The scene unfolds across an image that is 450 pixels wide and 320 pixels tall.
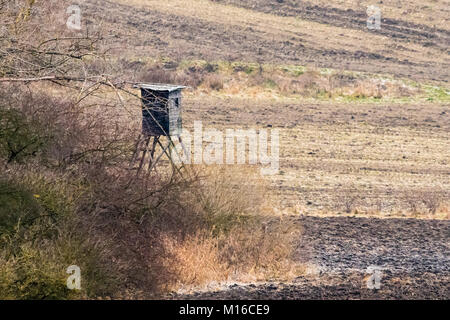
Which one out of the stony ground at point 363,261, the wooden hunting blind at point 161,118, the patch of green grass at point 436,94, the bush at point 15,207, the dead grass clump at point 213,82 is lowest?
the stony ground at point 363,261

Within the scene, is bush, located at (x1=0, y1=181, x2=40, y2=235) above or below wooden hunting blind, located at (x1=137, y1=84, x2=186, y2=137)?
below

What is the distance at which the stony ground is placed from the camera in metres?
13.0

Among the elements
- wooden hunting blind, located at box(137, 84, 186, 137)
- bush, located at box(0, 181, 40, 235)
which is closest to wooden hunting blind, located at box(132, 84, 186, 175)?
wooden hunting blind, located at box(137, 84, 186, 137)

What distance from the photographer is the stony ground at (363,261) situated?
13.0 meters

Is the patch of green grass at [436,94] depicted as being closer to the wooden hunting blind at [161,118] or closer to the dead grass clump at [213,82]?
the dead grass clump at [213,82]

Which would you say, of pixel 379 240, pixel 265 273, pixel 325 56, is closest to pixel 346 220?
pixel 379 240

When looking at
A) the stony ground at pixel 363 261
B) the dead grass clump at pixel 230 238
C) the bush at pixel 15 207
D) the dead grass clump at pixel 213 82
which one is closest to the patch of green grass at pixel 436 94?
the dead grass clump at pixel 213 82

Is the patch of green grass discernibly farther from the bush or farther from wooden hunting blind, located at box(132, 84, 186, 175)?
the bush

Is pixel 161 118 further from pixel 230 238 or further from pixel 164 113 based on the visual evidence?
pixel 230 238

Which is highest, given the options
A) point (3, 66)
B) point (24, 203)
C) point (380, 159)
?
point (3, 66)

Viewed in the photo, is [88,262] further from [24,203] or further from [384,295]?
[384,295]

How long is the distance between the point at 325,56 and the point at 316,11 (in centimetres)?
710

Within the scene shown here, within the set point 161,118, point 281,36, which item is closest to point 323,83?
point 281,36
